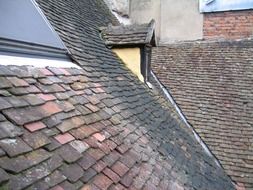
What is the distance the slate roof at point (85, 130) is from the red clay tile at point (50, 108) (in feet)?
0.04

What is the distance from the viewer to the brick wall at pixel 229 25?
11.2 m

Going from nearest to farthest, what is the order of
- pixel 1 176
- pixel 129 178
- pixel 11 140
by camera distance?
pixel 1 176
pixel 11 140
pixel 129 178

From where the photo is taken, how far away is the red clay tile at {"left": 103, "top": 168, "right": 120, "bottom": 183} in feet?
8.85

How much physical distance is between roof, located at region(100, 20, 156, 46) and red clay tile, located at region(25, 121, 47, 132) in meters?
4.19

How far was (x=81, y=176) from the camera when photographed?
235 centimetres

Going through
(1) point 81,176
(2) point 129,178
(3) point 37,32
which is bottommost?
(2) point 129,178

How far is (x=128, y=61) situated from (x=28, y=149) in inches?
184

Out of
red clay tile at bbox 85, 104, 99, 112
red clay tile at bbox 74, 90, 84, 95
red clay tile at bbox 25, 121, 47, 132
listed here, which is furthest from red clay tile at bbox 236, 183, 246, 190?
red clay tile at bbox 25, 121, 47, 132

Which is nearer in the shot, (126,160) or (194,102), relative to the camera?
(126,160)

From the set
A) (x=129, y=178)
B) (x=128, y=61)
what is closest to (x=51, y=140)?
(x=129, y=178)

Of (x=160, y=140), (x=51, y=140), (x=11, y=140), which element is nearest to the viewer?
(x=11, y=140)

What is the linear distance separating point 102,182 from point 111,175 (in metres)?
0.21

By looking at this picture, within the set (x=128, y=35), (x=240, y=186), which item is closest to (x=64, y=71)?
(x=128, y=35)

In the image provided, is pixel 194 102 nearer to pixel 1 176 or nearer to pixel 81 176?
pixel 81 176
